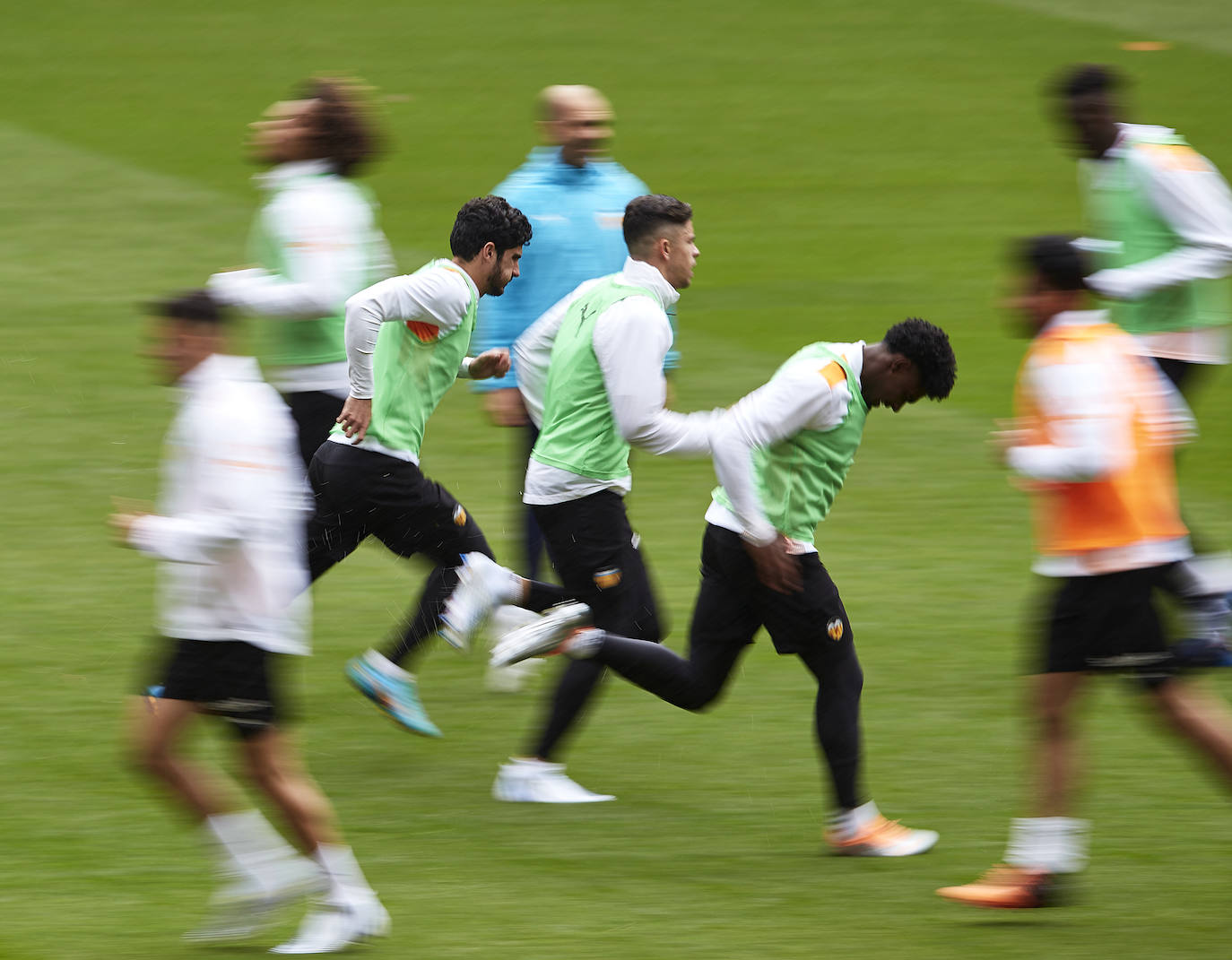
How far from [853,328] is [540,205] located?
5.63 metres

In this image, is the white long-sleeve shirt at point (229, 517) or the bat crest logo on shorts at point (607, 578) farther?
the bat crest logo on shorts at point (607, 578)

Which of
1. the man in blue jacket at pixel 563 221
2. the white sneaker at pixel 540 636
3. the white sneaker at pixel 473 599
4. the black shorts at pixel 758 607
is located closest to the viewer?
the black shorts at pixel 758 607

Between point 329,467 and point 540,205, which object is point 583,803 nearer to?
point 329,467

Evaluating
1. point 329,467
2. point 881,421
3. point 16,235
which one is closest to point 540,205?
point 329,467

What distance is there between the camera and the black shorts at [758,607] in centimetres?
593

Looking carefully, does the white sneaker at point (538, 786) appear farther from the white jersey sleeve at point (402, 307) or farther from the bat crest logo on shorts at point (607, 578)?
the white jersey sleeve at point (402, 307)

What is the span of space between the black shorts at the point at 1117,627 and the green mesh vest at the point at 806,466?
34.1 inches

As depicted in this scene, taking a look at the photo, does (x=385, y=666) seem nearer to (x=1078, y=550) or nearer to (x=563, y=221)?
(x=563, y=221)

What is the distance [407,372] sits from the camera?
6789 millimetres

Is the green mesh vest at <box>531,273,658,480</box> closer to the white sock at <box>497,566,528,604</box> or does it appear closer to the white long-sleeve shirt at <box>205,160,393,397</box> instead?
the white sock at <box>497,566,528,604</box>

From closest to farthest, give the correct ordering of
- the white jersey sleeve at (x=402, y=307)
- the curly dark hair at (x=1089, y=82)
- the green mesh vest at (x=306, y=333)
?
1. the white jersey sleeve at (x=402, y=307)
2. the green mesh vest at (x=306, y=333)
3. the curly dark hair at (x=1089, y=82)

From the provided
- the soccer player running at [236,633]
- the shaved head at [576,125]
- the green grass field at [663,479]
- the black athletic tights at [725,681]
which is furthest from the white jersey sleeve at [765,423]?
the shaved head at [576,125]

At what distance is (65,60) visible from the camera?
848 inches

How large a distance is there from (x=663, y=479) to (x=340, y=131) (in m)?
4.39
